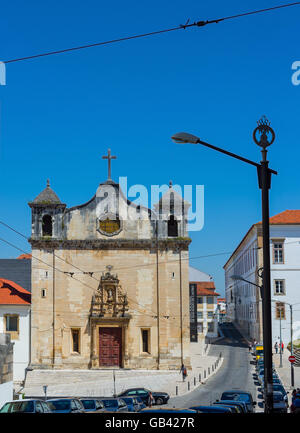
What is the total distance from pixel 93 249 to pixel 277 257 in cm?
2230

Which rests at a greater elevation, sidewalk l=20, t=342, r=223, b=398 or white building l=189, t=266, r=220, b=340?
white building l=189, t=266, r=220, b=340

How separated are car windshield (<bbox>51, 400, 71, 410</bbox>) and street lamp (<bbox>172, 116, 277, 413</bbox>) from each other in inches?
424

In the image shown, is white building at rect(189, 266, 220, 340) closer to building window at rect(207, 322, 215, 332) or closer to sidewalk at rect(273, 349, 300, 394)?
building window at rect(207, 322, 215, 332)

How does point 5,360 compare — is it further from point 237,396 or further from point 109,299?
point 109,299

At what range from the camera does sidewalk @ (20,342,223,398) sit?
41438 mm

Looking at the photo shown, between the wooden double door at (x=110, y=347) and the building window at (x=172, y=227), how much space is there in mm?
8889

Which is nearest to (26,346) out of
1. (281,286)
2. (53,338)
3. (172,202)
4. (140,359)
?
(53,338)

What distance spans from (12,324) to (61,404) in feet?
94.1

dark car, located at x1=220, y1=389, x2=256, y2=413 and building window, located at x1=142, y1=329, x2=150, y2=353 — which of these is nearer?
dark car, located at x1=220, y1=389, x2=256, y2=413

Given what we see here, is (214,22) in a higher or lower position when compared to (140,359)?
higher

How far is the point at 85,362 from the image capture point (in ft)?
158

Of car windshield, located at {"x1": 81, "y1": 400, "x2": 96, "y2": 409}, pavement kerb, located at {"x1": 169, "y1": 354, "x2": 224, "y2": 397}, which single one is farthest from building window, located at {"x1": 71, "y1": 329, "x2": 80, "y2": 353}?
car windshield, located at {"x1": 81, "y1": 400, "x2": 96, "y2": 409}
